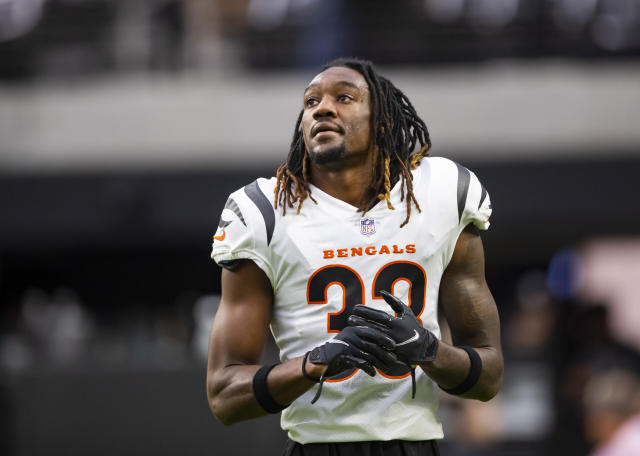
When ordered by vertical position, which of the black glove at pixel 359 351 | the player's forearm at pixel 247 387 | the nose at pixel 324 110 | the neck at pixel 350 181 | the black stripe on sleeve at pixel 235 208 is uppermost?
the nose at pixel 324 110

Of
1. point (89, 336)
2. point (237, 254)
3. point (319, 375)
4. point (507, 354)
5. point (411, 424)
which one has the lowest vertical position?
point (89, 336)

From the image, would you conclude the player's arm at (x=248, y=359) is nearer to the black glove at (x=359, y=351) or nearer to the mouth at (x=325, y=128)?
the black glove at (x=359, y=351)

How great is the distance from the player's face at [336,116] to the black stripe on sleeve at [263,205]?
0.20m

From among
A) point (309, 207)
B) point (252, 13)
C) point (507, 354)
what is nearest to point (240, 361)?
point (309, 207)

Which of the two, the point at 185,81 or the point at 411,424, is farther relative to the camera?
the point at 185,81

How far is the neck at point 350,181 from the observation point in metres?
2.96

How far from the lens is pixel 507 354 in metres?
9.17

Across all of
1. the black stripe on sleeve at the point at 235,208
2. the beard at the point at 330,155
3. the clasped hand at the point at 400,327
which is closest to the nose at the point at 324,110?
the beard at the point at 330,155

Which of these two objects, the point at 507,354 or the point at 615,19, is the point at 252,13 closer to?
the point at 615,19

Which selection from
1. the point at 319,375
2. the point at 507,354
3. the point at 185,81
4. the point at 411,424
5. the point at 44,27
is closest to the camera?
the point at 319,375

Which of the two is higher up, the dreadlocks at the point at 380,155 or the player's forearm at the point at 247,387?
the dreadlocks at the point at 380,155

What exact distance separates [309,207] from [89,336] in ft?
29.1

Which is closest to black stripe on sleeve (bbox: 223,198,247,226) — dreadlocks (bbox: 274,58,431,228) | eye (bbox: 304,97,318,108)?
dreadlocks (bbox: 274,58,431,228)

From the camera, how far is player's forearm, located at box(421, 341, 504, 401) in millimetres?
2701
